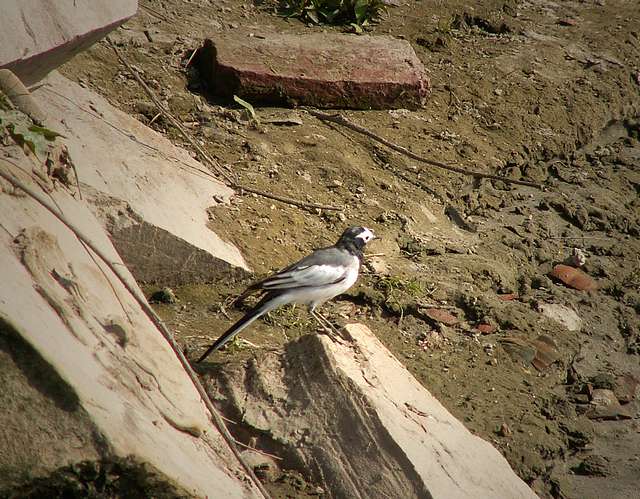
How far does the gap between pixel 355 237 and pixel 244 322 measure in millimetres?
1342

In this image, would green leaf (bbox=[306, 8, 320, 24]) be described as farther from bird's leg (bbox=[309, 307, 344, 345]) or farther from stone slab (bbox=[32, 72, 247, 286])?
bird's leg (bbox=[309, 307, 344, 345])

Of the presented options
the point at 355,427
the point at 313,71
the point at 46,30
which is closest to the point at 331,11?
the point at 313,71

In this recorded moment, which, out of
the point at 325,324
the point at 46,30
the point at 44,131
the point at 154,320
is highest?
the point at 46,30

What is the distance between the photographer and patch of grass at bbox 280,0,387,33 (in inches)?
372

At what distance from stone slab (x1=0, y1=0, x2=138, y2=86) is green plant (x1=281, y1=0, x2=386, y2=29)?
11.7 feet

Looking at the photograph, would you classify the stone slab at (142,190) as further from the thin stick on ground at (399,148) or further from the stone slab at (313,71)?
the thin stick on ground at (399,148)

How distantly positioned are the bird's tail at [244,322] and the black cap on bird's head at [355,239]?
0.80m

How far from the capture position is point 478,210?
7.85 meters

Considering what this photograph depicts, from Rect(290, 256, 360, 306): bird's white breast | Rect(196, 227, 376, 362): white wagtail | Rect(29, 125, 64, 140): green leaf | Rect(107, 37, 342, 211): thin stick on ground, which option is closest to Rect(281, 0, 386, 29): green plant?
Rect(107, 37, 342, 211): thin stick on ground

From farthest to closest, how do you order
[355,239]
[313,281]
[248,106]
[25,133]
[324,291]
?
[248,106] → [355,239] → [324,291] → [313,281] → [25,133]

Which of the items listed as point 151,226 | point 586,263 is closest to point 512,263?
point 586,263

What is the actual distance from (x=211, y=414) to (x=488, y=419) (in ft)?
6.36

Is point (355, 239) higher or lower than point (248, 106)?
lower

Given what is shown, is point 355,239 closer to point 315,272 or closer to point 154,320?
point 315,272
